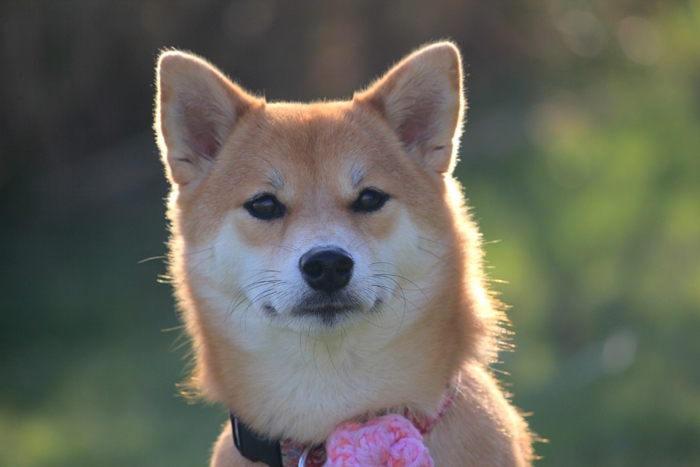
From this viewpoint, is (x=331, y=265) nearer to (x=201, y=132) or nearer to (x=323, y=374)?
(x=323, y=374)

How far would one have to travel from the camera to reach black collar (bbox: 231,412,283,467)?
3.22 meters

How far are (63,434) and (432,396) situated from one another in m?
4.94

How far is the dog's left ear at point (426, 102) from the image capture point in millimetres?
3672

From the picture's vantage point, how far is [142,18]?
1028 centimetres

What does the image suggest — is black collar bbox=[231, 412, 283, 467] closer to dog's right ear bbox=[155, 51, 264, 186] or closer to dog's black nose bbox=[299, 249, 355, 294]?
dog's black nose bbox=[299, 249, 355, 294]

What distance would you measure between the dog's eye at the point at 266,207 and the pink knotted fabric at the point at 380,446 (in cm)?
106

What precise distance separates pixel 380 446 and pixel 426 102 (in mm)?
1748

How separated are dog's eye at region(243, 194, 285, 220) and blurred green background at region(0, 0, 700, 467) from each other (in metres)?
2.86

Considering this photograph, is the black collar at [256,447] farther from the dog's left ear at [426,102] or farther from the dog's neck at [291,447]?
the dog's left ear at [426,102]

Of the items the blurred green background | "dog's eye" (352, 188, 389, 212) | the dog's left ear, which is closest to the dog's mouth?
"dog's eye" (352, 188, 389, 212)

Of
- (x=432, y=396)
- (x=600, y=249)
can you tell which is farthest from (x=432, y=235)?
(x=600, y=249)

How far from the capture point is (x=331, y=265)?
3164 mm

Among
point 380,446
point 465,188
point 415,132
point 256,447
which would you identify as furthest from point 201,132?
point 465,188

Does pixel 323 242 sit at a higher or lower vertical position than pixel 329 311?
higher
